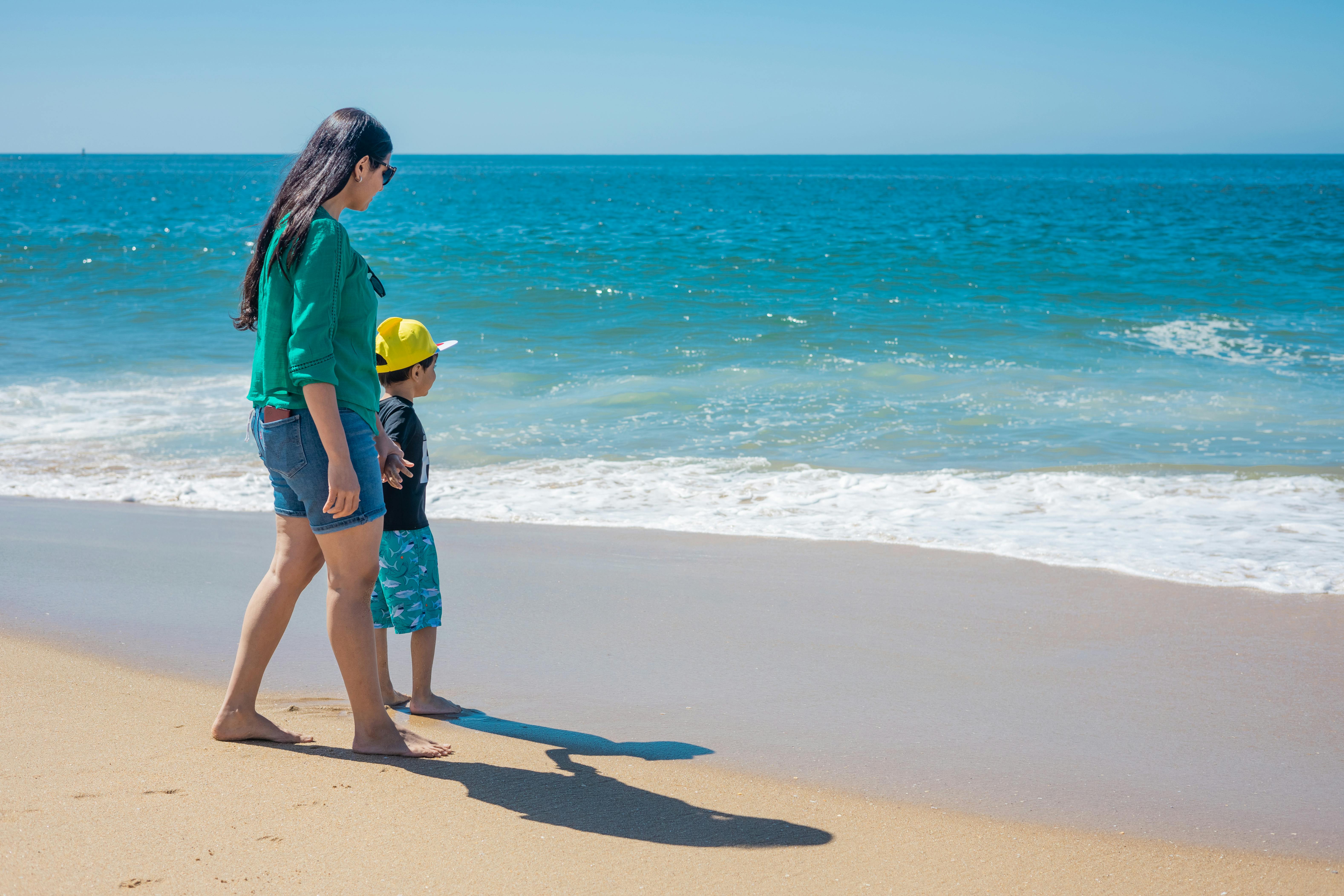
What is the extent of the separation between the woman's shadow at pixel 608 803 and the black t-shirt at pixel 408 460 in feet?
2.20

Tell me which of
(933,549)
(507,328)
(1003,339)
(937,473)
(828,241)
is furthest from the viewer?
(828,241)

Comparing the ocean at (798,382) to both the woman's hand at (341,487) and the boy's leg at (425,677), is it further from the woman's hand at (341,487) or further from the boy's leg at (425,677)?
the boy's leg at (425,677)

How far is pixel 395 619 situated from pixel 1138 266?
1967cm

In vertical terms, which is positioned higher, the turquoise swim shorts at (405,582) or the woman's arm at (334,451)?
the woman's arm at (334,451)

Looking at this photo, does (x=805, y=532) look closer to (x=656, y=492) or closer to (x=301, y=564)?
(x=656, y=492)

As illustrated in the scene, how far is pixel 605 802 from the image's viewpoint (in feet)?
8.28

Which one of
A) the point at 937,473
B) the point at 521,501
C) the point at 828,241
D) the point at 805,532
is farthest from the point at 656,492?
A: the point at 828,241

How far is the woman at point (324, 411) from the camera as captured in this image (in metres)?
2.32

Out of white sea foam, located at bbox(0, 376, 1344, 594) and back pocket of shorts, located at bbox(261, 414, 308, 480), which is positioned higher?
back pocket of shorts, located at bbox(261, 414, 308, 480)

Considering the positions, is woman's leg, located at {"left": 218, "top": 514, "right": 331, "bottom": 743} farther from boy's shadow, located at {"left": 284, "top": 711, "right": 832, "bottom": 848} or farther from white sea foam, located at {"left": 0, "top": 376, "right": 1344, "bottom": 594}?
white sea foam, located at {"left": 0, "top": 376, "right": 1344, "bottom": 594}

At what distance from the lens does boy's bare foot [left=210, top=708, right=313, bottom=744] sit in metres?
2.74

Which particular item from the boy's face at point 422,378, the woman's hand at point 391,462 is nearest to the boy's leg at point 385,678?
the woman's hand at point 391,462

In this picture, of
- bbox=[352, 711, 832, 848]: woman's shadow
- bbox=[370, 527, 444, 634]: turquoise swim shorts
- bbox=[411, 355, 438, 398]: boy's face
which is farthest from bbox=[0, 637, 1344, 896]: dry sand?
bbox=[411, 355, 438, 398]: boy's face

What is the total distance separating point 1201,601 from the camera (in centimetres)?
424
